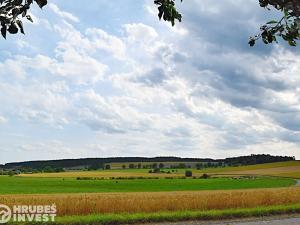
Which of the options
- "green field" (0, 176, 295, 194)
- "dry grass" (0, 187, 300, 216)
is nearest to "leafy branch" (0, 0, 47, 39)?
"dry grass" (0, 187, 300, 216)

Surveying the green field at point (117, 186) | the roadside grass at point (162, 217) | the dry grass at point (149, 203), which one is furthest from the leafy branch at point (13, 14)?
the green field at point (117, 186)

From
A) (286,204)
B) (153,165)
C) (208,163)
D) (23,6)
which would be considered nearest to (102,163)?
(153,165)

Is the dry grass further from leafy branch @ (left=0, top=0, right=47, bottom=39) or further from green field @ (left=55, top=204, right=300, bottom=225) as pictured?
leafy branch @ (left=0, top=0, right=47, bottom=39)

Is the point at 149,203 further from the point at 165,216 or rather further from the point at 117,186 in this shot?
the point at 117,186

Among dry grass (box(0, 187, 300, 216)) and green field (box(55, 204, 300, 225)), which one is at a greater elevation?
dry grass (box(0, 187, 300, 216))

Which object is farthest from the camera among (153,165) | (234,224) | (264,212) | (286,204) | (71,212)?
(153,165)

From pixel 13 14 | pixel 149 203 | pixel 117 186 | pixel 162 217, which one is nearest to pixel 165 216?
pixel 162 217

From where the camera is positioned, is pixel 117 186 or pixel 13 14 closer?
pixel 13 14

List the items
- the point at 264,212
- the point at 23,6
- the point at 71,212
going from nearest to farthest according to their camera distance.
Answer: the point at 23,6 < the point at 71,212 < the point at 264,212

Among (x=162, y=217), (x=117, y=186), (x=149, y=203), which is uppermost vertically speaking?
(x=117, y=186)

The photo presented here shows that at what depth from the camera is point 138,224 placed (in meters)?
22.5

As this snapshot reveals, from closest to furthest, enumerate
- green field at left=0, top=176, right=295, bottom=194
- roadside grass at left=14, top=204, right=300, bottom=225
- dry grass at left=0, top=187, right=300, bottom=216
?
1. roadside grass at left=14, top=204, right=300, bottom=225
2. dry grass at left=0, top=187, right=300, bottom=216
3. green field at left=0, top=176, right=295, bottom=194

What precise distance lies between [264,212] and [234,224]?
541cm

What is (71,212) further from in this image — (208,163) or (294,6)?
(208,163)
